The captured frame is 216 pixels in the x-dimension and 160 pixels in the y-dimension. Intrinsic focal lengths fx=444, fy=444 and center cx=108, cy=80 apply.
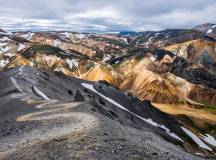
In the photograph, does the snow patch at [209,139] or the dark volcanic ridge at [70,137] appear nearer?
the dark volcanic ridge at [70,137]

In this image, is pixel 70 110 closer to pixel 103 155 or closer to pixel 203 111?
pixel 103 155

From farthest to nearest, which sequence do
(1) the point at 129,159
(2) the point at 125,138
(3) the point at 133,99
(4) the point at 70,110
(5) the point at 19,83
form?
(3) the point at 133,99
(5) the point at 19,83
(4) the point at 70,110
(2) the point at 125,138
(1) the point at 129,159

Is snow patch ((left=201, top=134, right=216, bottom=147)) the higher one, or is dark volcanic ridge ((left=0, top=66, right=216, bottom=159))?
dark volcanic ridge ((left=0, top=66, right=216, bottom=159))

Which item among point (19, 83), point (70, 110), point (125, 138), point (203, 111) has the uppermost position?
point (125, 138)

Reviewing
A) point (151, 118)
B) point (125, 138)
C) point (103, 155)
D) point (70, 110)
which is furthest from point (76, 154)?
point (151, 118)

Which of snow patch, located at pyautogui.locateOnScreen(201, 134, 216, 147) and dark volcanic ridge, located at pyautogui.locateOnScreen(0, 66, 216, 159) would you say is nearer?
dark volcanic ridge, located at pyautogui.locateOnScreen(0, 66, 216, 159)

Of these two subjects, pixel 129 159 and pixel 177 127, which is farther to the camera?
pixel 177 127

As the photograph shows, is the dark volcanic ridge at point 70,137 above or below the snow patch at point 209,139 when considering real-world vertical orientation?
above

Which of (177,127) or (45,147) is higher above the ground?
(45,147)

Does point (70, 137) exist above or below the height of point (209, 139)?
above

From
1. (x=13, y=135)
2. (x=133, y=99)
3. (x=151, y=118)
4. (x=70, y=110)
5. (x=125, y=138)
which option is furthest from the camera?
(x=133, y=99)

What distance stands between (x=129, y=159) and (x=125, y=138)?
15.1 ft

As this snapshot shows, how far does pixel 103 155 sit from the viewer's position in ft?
78.6

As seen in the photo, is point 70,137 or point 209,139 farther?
point 209,139
